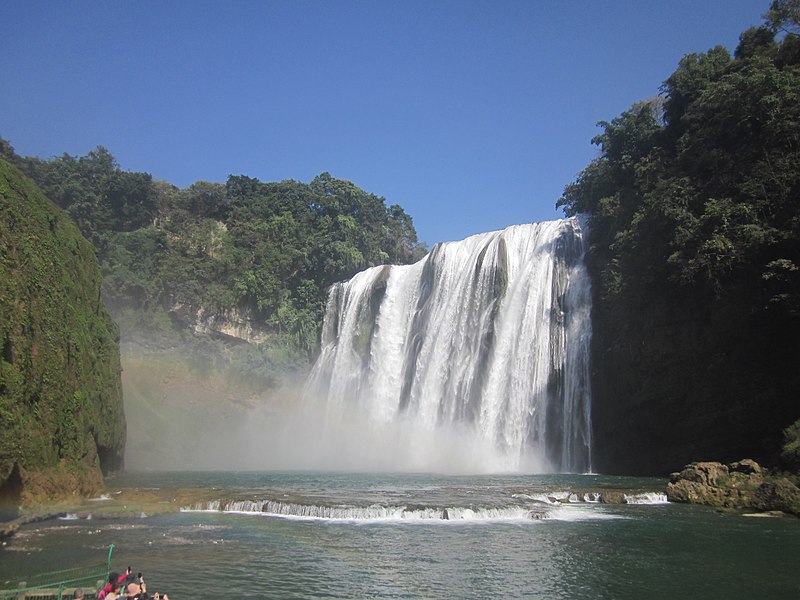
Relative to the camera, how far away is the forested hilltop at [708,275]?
80.6ft

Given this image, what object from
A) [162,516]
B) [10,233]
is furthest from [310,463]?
[10,233]

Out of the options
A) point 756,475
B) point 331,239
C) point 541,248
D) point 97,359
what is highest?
point 331,239

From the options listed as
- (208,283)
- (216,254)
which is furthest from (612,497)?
(216,254)

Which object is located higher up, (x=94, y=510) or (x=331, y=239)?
(x=331, y=239)

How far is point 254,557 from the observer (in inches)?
535

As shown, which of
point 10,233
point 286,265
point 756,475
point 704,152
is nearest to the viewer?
point 10,233

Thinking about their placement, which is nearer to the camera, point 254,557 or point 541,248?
point 254,557

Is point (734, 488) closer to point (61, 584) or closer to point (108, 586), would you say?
point (108, 586)

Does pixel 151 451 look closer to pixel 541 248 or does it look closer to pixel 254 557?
pixel 541 248

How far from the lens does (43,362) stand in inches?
733

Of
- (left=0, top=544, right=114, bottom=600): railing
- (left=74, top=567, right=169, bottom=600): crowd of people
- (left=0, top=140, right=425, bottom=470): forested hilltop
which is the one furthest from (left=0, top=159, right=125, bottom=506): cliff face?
(left=0, top=140, right=425, bottom=470): forested hilltop

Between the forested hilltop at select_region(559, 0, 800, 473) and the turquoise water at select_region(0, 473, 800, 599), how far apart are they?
7.34m

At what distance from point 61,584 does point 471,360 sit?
30919 mm

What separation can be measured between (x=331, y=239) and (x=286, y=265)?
196 inches
